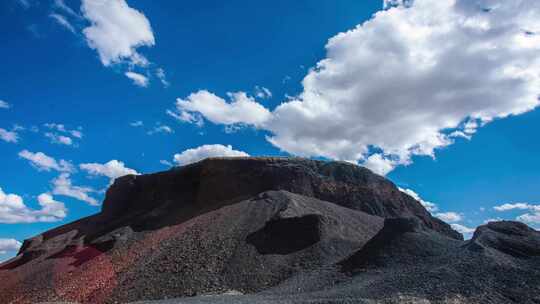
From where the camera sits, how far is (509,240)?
23.3m

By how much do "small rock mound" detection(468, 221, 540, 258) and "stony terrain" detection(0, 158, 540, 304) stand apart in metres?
0.10

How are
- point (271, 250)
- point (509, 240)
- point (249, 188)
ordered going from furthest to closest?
point (249, 188)
point (271, 250)
point (509, 240)

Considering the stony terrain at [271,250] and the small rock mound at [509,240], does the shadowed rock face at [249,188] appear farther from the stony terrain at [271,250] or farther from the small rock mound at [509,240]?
the small rock mound at [509,240]

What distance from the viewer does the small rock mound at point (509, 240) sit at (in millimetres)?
21781

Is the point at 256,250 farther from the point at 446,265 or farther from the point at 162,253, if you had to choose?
Result: the point at 446,265

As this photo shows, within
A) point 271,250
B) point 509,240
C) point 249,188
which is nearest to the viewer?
point 509,240

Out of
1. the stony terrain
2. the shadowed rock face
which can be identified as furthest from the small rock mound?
the shadowed rock face

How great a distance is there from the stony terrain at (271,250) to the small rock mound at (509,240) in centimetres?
10

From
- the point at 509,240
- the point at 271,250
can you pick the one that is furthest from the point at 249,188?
the point at 509,240

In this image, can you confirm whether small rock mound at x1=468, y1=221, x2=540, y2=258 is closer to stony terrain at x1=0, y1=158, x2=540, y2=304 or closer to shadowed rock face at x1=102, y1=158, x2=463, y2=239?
stony terrain at x1=0, y1=158, x2=540, y2=304

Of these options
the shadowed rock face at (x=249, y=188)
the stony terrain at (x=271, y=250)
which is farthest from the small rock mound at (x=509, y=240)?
the shadowed rock face at (x=249, y=188)

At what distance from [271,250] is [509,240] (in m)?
16.0

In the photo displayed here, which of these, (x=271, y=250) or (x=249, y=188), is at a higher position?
(x=249, y=188)

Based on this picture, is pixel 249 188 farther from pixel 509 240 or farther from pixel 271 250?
pixel 509 240
